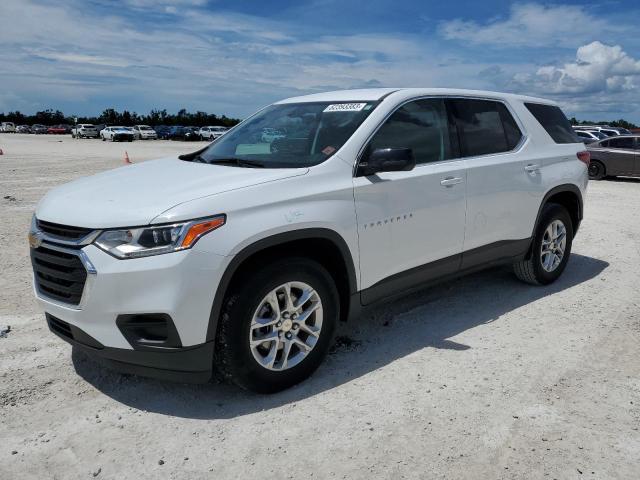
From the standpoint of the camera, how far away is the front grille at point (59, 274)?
9.95 feet

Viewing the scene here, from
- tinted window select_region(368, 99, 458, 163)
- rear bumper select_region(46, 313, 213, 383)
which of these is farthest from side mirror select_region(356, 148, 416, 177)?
rear bumper select_region(46, 313, 213, 383)

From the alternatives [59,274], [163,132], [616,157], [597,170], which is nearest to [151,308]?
[59,274]

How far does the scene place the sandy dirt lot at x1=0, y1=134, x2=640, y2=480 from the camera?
2.77m

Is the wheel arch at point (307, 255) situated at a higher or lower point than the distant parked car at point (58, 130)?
lower

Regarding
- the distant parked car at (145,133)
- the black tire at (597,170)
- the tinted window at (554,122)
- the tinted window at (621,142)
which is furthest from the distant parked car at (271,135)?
the distant parked car at (145,133)

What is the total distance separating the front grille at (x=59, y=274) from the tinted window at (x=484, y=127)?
9.91ft

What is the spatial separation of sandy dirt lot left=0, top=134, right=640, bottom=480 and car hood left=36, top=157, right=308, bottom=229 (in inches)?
45.1

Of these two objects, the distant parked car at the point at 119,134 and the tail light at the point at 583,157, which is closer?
the tail light at the point at 583,157

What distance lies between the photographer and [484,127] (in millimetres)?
4754

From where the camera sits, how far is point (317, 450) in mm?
→ 2873

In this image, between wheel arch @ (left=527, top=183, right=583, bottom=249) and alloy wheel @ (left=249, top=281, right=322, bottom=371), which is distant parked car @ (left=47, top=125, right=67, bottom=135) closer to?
wheel arch @ (left=527, top=183, right=583, bottom=249)

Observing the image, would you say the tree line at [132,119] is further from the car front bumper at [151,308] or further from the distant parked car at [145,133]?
the car front bumper at [151,308]

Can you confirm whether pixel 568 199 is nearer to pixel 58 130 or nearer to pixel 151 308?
pixel 151 308

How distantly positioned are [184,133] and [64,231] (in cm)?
5292
